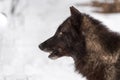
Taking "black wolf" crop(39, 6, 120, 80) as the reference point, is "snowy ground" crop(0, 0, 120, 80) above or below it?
below

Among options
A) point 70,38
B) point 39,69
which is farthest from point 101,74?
point 39,69

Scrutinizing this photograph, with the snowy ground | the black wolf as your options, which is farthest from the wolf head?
the snowy ground

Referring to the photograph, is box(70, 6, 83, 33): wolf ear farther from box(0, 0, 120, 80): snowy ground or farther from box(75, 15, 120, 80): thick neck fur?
box(0, 0, 120, 80): snowy ground

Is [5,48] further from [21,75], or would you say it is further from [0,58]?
[21,75]

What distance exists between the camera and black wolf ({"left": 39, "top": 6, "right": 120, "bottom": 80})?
24.9ft

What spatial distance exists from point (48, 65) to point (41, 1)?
252 inches

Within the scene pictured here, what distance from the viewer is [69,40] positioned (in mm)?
7949

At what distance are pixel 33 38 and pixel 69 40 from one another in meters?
6.47

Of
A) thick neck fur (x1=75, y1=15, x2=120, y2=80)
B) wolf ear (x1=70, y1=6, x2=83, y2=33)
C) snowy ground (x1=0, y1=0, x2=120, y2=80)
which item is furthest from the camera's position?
snowy ground (x1=0, y1=0, x2=120, y2=80)

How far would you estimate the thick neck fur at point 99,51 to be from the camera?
7.58 metres

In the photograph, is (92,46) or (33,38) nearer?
(92,46)

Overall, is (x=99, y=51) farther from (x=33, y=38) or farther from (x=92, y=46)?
(x=33, y=38)

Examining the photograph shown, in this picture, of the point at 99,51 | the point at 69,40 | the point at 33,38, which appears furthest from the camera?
the point at 33,38

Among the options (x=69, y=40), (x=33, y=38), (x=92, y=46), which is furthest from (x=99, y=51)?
(x=33, y=38)
